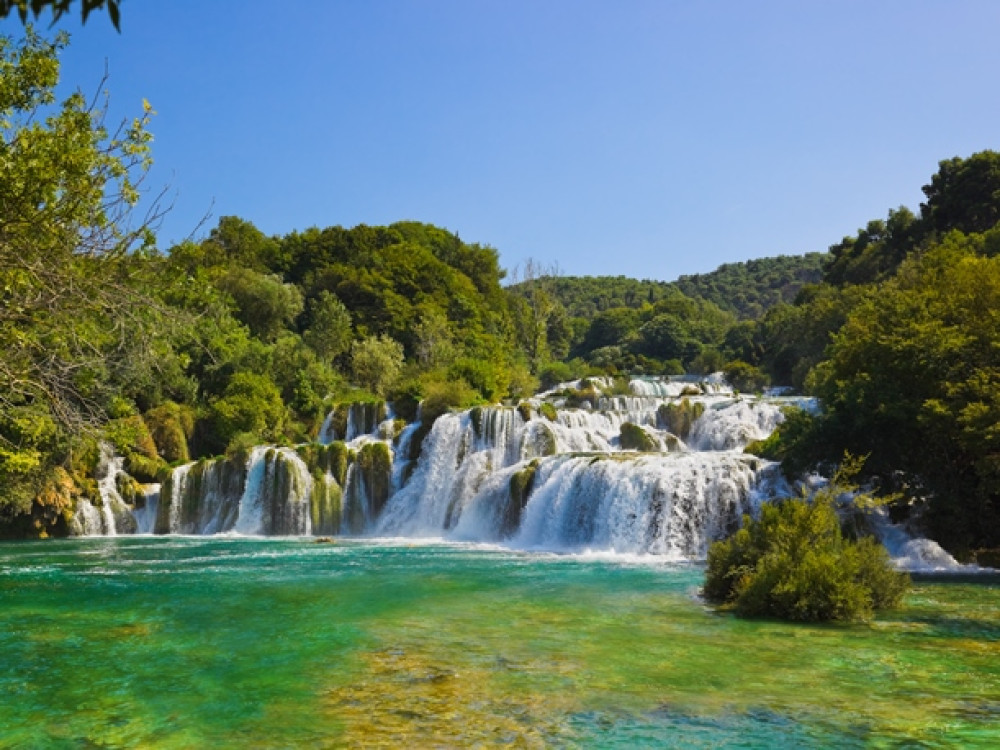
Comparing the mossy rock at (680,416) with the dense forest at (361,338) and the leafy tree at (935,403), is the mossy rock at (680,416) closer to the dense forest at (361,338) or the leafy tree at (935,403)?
the dense forest at (361,338)

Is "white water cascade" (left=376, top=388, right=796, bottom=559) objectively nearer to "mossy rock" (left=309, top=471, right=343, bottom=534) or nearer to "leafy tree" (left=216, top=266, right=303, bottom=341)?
"mossy rock" (left=309, top=471, right=343, bottom=534)

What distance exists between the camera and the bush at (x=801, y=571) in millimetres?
12328

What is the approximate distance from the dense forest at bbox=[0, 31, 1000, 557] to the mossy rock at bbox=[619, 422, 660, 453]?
6.22 m

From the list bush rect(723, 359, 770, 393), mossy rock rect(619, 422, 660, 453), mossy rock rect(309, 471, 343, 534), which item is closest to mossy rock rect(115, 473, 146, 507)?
mossy rock rect(309, 471, 343, 534)

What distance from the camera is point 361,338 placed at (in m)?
55.2

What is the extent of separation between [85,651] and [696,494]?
52.1ft

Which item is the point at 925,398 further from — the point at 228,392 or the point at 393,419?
the point at 228,392

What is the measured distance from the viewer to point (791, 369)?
55969 millimetres

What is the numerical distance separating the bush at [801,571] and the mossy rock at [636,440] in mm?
16784

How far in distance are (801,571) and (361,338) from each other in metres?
45.1

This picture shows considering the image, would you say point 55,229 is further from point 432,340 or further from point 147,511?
point 432,340

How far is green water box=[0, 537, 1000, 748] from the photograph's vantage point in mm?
7391

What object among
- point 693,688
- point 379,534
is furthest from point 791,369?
point 693,688

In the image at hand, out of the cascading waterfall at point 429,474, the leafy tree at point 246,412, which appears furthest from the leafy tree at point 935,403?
the leafy tree at point 246,412
